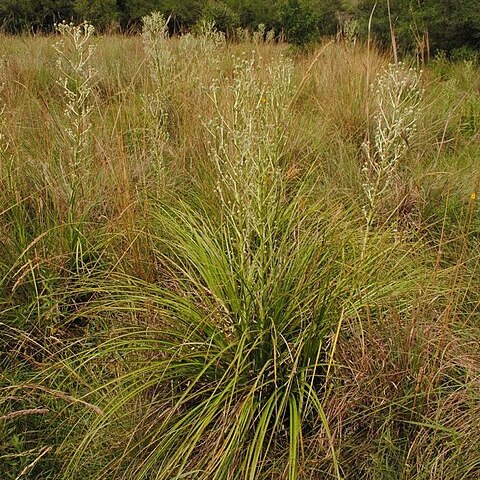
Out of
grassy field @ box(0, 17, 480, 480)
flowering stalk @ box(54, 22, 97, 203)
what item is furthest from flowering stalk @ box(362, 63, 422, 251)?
flowering stalk @ box(54, 22, 97, 203)

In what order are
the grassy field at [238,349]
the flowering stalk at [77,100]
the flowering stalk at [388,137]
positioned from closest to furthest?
the grassy field at [238,349] → the flowering stalk at [388,137] → the flowering stalk at [77,100]

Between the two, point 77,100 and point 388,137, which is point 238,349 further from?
point 77,100

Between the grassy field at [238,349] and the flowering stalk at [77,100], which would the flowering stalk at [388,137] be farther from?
the flowering stalk at [77,100]

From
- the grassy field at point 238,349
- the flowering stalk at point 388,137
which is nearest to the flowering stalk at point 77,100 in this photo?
the grassy field at point 238,349

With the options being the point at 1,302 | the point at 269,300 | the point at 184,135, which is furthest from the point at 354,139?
the point at 1,302

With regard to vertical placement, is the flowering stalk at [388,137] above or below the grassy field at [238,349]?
above

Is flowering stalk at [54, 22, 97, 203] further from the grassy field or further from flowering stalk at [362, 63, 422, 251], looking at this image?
flowering stalk at [362, 63, 422, 251]

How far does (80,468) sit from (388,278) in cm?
117

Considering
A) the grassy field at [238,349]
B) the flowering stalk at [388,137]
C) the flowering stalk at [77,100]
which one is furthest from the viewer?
the flowering stalk at [77,100]

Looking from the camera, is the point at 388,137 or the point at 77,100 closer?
the point at 388,137

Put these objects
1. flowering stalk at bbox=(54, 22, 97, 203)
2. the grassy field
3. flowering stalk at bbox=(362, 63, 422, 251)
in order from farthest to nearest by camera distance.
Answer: flowering stalk at bbox=(54, 22, 97, 203), flowering stalk at bbox=(362, 63, 422, 251), the grassy field

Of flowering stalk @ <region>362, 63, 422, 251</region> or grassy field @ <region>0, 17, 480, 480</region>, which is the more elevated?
flowering stalk @ <region>362, 63, 422, 251</region>

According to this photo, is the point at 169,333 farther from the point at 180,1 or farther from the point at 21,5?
the point at 180,1

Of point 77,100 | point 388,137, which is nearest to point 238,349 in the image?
point 388,137
